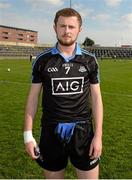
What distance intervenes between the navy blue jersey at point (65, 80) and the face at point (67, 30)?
0.14 metres

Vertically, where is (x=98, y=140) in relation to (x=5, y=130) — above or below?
above

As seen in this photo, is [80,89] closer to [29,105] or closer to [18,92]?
[29,105]

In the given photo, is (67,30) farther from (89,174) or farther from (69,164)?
(69,164)

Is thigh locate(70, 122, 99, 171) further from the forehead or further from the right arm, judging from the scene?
the forehead

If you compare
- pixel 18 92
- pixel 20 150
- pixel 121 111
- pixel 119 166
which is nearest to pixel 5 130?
pixel 20 150

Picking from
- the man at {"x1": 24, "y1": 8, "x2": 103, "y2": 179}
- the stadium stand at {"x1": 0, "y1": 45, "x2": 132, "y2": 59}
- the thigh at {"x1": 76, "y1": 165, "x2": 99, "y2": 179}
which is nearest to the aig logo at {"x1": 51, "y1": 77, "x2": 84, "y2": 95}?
the man at {"x1": 24, "y1": 8, "x2": 103, "y2": 179}

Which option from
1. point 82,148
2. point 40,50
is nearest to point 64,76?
point 82,148

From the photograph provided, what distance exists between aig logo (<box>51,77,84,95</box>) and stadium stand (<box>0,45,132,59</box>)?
100847mm

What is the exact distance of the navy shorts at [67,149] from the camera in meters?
4.04

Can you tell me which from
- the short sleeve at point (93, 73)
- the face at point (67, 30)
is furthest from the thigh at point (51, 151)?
the face at point (67, 30)

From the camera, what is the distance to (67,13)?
153 inches

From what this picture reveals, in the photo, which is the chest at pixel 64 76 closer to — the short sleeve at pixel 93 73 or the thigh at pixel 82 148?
the short sleeve at pixel 93 73

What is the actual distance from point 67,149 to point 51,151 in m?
0.18

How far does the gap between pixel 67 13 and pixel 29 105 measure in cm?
106
